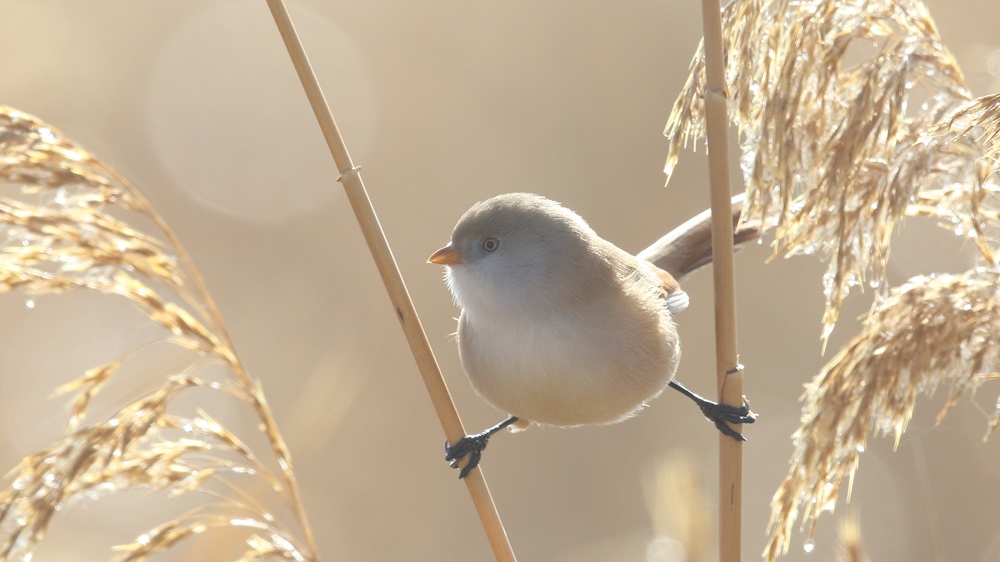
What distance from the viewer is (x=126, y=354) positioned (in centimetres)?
131

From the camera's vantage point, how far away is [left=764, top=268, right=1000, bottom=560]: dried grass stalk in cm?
116

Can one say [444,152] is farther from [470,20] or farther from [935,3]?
[935,3]

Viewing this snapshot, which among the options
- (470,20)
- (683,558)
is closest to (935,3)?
(470,20)

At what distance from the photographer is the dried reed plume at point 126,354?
1.24 meters

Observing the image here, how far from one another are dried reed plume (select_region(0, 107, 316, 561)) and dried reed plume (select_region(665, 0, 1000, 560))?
2.58 ft

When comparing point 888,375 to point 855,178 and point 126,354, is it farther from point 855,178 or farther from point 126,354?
point 126,354

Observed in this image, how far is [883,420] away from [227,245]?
9.33ft

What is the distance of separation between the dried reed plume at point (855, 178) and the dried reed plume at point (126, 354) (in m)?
0.79

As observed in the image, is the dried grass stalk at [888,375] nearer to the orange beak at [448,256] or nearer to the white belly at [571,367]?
the white belly at [571,367]

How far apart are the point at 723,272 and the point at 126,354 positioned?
951 mm

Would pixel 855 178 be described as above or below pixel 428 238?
above

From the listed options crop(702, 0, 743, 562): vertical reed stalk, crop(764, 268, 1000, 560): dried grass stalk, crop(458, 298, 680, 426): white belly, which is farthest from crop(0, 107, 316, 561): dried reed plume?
crop(764, 268, 1000, 560): dried grass stalk

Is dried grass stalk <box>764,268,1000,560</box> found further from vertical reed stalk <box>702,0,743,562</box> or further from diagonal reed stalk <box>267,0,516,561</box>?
diagonal reed stalk <box>267,0,516,561</box>

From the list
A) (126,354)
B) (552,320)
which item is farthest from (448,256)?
(126,354)
